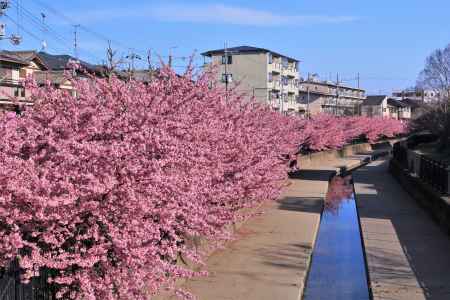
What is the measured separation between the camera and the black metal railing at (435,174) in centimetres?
1698

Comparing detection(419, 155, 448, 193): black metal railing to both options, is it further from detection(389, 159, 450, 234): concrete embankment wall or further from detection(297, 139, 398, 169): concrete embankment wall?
detection(297, 139, 398, 169): concrete embankment wall

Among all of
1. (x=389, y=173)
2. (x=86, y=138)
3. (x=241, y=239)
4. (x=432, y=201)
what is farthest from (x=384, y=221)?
(x=389, y=173)

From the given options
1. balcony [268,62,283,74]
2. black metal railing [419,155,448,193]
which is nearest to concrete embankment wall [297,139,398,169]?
black metal railing [419,155,448,193]

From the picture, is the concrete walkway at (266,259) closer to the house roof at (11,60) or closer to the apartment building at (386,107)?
the house roof at (11,60)

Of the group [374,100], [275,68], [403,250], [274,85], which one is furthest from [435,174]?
[374,100]

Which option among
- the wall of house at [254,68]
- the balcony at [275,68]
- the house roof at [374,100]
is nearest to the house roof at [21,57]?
the wall of house at [254,68]

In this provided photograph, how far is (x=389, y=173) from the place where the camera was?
33781 mm

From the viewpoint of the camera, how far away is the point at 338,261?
13.2 m

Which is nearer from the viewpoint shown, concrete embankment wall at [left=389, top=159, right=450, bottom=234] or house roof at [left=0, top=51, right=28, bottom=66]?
concrete embankment wall at [left=389, top=159, right=450, bottom=234]

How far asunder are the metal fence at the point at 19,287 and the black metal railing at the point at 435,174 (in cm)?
1297

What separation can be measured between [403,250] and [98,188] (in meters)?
8.94

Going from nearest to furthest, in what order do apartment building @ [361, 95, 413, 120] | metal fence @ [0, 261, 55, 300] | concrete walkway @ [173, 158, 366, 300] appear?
metal fence @ [0, 261, 55, 300] → concrete walkway @ [173, 158, 366, 300] → apartment building @ [361, 95, 413, 120]

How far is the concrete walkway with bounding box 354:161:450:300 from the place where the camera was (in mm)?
9805

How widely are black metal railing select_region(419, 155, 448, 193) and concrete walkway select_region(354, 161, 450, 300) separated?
3.03 ft
